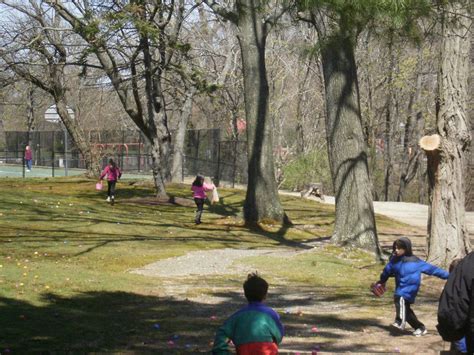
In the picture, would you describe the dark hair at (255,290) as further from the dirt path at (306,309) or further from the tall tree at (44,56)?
the tall tree at (44,56)

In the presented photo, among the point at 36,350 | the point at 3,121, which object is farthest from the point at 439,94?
the point at 3,121

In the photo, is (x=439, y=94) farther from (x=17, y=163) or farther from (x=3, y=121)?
(x=3, y=121)

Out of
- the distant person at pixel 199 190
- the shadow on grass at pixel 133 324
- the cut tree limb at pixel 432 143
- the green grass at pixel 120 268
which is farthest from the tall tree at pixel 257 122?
the shadow on grass at pixel 133 324

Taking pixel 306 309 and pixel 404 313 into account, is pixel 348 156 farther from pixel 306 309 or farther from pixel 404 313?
pixel 404 313

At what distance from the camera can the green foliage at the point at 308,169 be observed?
125 feet

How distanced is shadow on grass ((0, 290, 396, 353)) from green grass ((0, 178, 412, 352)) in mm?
14

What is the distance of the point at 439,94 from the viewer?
589 inches

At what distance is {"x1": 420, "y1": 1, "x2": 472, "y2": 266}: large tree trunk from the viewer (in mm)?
14852

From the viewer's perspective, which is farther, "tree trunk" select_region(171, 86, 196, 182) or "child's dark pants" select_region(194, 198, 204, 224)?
"tree trunk" select_region(171, 86, 196, 182)

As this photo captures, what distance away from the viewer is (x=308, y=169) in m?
38.0

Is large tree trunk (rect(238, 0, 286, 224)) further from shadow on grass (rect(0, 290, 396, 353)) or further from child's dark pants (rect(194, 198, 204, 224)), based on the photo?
shadow on grass (rect(0, 290, 396, 353))

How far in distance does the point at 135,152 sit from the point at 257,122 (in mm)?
29061

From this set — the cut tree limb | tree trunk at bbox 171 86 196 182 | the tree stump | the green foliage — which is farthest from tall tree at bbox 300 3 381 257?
tree trunk at bbox 171 86 196 182

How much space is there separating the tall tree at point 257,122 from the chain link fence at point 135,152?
1322cm
